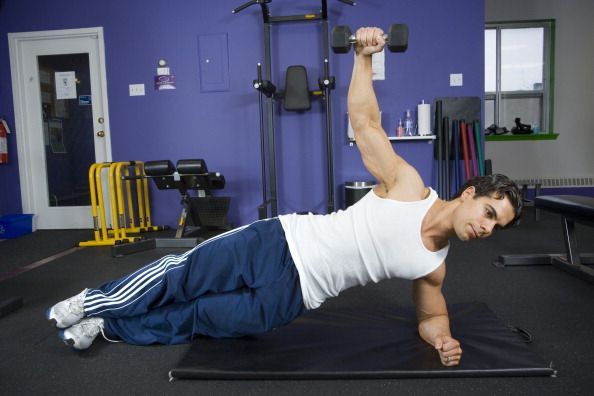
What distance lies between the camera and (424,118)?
13.3ft

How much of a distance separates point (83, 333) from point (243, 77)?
123 inches

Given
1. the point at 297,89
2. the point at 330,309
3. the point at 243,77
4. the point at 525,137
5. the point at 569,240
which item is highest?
the point at 243,77

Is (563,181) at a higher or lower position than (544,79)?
lower

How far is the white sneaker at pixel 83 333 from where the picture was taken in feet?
5.24

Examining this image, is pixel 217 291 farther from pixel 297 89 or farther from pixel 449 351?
pixel 297 89

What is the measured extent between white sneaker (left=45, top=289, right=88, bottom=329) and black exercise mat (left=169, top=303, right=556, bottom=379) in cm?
44

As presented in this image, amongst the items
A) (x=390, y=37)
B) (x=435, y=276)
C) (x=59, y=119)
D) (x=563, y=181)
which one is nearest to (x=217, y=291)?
(x=435, y=276)

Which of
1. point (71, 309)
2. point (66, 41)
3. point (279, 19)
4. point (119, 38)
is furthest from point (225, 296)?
point (66, 41)

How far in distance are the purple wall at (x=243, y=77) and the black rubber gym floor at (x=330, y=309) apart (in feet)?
4.41

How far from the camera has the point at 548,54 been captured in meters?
5.39

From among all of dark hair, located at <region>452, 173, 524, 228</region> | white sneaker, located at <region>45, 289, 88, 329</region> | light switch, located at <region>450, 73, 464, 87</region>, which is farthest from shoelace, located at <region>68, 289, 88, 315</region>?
light switch, located at <region>450, 73, 464, 87</region>

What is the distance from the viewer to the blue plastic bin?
4.28 metres

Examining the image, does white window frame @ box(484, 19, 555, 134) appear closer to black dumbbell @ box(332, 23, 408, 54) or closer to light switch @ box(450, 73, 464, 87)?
light switch @ box(450, 73, 464, 87)

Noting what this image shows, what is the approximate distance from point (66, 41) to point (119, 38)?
21.9 inches
